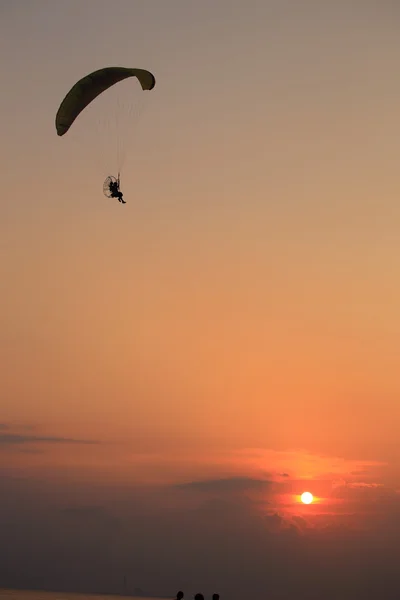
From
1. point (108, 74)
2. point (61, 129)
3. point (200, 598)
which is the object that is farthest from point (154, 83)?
point (200, 598)

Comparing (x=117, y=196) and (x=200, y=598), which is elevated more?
(x=117, y=196)

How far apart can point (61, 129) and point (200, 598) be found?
30.3 m

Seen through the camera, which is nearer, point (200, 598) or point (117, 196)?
point (200, 598)

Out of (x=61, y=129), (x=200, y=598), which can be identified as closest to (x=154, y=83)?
(x=61, y=129)

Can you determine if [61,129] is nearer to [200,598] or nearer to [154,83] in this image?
[154,83]

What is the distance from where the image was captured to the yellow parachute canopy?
47531mm

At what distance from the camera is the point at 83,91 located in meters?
47.9

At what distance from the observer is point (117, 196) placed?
46.3m

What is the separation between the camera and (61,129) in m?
48.3

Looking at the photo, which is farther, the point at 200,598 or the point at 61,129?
the point at 61,129

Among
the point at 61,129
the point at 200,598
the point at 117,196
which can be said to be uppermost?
the point at 61,129

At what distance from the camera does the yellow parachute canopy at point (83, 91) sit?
47531 mm

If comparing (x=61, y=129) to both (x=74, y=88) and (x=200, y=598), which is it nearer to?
(x=74, y=88)

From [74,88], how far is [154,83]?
18.1 ft
